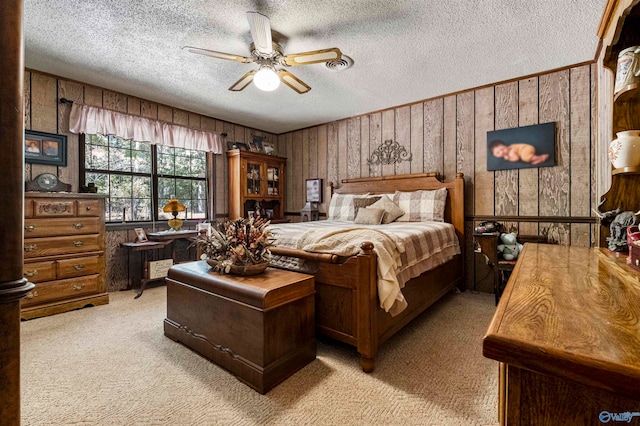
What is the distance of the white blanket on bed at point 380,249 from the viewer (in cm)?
195

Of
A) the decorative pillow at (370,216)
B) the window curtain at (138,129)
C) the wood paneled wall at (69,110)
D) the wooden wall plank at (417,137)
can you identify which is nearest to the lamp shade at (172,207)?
the wood paneled wall at (69,110)

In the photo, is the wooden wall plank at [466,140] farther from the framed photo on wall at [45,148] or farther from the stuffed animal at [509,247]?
the framed photo on wall at [45,148]

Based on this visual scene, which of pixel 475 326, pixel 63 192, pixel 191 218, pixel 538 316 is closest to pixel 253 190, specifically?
pixel 191 218

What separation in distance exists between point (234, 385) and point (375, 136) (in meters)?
3.78

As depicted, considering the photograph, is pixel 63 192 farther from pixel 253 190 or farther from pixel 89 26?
pixel 253 190

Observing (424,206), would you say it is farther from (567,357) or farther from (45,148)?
(45,148)

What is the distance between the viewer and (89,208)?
317 centimetres

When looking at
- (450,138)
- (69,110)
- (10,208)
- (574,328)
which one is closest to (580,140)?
(450,138)

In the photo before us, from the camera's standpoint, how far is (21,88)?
0.62 meters

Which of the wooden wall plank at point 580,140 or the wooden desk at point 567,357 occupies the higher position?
the wooden wall plank at point 580,140

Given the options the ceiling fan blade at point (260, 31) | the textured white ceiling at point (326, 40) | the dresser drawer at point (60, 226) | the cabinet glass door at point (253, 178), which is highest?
the textured white ceiling at point (326, 40)

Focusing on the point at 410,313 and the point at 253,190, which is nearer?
the point at 410,313

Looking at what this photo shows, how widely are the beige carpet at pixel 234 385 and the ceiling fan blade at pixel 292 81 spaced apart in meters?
2.26

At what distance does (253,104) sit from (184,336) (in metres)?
3.13
